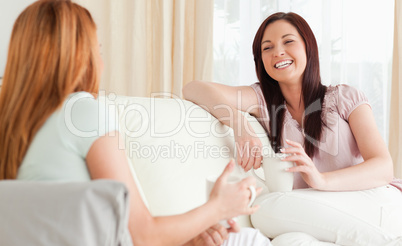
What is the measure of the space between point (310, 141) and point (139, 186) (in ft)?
2.46

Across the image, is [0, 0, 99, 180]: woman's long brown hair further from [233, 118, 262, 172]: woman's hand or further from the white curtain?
the white curtain

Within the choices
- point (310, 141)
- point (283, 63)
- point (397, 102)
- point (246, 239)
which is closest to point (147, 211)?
point (246, 239)

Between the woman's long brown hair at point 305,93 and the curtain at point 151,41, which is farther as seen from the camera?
the curtain at point 151,41

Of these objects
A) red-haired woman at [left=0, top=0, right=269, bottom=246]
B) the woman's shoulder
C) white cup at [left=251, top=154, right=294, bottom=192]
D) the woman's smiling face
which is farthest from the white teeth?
red-haired woman at [left=0, top=0, right=269, bottom=246]

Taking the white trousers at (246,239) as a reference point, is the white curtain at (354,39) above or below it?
above

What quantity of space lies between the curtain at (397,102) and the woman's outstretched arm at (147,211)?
1823 mm

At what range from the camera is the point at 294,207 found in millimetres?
1327

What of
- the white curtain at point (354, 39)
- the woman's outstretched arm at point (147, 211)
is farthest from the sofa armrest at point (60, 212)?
the white curtain at point (354, 39)

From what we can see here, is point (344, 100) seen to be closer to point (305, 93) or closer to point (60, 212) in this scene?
point (305, 93)

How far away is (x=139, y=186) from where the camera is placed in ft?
3.96

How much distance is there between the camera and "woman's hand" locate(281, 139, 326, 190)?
136cm

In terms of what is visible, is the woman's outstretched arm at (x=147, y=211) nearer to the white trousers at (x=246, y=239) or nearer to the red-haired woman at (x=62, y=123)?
the red-haired woman at (x=62, y=123)

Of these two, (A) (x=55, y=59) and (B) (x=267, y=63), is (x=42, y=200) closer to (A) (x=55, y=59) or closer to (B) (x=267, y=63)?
(A) (x=55, y=59)

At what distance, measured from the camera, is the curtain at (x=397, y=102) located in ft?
7.86
